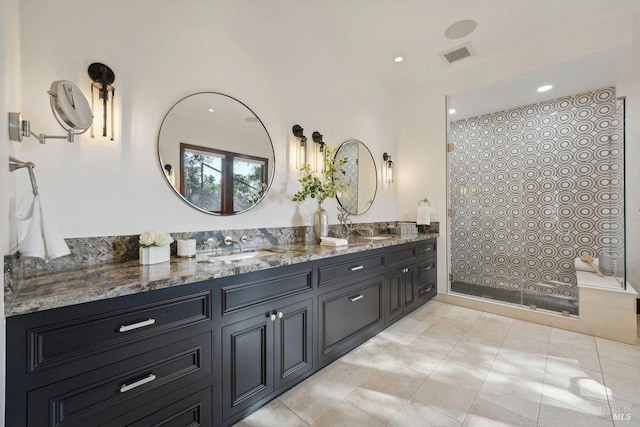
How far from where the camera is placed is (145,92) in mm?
1615

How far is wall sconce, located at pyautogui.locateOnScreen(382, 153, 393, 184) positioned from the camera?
3.69 meters

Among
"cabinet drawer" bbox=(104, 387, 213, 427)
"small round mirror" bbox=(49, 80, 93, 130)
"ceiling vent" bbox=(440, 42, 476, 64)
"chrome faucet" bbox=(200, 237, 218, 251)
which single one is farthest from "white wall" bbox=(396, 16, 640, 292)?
"small round mirror" bbox=(49, 80, 93, 130)

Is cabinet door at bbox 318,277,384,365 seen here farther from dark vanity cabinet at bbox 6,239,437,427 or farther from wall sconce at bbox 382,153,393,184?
wall sconce at bbox 382,153,393,184

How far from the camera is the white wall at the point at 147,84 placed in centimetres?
132

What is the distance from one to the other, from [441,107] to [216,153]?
3.06 metres

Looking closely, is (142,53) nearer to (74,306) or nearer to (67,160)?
(67,160)

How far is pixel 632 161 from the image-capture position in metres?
2.95

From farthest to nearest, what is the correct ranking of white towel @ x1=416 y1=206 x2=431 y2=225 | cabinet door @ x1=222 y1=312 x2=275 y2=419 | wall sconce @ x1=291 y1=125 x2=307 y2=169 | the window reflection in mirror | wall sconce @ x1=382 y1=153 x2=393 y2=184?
wall sconce @ x1=382 y1=153 x2=393 y2=184
white towel @ x1=416 y1=206 x2=431 y2=225
wall sconce @ x1=291 y1=125 x2=307 y2=169
the window reflection in mirror
cabinet door @ x1=222 y1=312 x2=275 y2=419

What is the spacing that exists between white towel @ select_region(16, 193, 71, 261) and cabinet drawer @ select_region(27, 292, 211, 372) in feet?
0.96

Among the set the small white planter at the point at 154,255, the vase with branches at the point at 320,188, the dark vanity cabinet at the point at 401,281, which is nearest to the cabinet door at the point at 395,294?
the dark vanity cabinet at the point at 401,281

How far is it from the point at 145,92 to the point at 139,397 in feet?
5.43

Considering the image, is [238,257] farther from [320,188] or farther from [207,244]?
[320,188]

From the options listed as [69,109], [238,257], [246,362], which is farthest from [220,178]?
[246,362]

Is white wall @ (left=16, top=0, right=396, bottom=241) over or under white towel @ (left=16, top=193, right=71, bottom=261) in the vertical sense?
over
